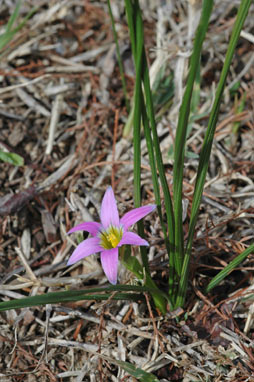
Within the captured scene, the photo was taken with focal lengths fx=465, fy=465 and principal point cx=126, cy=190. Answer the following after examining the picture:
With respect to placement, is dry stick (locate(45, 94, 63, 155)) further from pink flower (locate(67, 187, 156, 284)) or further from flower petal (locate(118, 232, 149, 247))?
flower petal (locate(118, 232, 149, 247))

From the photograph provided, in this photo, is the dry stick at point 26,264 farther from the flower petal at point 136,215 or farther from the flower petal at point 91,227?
the flower petal at point 136,215

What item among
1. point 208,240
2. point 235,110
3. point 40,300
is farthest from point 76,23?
point 40,300

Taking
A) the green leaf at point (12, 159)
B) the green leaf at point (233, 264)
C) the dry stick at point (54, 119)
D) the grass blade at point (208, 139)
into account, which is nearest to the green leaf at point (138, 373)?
the grass blade at point (208, 139)

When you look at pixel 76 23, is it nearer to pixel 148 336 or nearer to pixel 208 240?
pixel 208 240

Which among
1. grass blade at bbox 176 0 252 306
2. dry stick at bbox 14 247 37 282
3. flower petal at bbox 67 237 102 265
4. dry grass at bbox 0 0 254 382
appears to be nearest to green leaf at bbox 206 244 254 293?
grass blade at bbox 176 0 252 306

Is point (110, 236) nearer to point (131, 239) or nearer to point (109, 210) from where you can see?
point (109, 210)

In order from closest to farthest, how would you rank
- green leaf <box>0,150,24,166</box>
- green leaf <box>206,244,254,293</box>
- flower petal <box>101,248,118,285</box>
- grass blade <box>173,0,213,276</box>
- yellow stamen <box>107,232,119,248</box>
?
grass blade <box>173,0,213,276</box>, flower petal <box>101,248,118,285</box>, green leaf <box>206,244,254,293</box>, yellow stamen <box>107,232,119,248</box>, green leaf <box>0,150,24,166</box>

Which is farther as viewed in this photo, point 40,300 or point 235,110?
point 235,110
